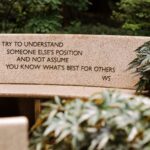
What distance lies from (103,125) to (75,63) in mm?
3278

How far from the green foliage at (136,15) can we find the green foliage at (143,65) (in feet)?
9.82

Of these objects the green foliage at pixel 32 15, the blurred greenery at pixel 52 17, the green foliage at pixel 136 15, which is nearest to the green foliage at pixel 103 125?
the blurred greenery at pixel 52 17

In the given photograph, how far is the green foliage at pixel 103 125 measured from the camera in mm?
3740

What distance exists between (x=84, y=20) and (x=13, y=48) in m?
6.20

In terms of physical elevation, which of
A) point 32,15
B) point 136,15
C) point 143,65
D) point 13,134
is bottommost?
point 32,15

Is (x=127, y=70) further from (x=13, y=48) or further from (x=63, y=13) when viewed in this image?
(x=63, y=13)

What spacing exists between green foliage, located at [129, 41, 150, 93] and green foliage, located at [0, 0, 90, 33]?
12.2 ft

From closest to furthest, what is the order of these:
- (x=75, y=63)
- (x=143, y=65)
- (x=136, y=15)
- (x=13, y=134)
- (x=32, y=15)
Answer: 1. (x=13, y=134)
2. (x=143, y=65)
3. (x=75, y=63)
4. (x=136, y=15)
5. (x=32, y=15)

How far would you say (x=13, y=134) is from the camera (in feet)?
12.1

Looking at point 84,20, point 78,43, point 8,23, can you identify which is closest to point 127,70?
point 78,43

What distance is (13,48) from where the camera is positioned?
711 centimetres

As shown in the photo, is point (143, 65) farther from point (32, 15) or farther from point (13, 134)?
point (32, 15)

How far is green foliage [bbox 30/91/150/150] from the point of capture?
3.74 m

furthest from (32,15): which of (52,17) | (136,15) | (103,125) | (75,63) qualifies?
(103,125)
